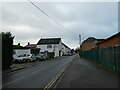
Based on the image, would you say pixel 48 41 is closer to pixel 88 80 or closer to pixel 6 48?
pixel 6 48

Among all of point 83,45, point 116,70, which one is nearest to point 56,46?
point 83,45

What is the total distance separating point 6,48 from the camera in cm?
2214

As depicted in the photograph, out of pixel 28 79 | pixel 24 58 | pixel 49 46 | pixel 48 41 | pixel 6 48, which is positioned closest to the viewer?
pixel 28 79

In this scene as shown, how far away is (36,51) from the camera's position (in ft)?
222

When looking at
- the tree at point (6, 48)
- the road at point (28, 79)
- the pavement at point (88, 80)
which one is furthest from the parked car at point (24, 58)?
the pavement at point (88, 80)

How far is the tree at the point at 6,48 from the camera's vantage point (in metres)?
21.7

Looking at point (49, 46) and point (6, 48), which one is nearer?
point (6, 48)

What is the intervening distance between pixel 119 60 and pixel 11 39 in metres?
12.8

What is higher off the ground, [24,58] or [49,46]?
[49,46]

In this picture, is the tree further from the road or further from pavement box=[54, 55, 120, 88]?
pavement box=[54, 55, 120, 88]

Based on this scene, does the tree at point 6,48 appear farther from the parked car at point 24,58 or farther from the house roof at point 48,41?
the house roof at point 48,41

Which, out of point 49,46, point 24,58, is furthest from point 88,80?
point 49,46

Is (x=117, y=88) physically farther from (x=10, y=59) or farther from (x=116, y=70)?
(x=10, y=59)

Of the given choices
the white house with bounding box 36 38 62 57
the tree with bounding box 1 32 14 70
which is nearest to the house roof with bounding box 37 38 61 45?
the white house with bounding box 36 38 62 57
